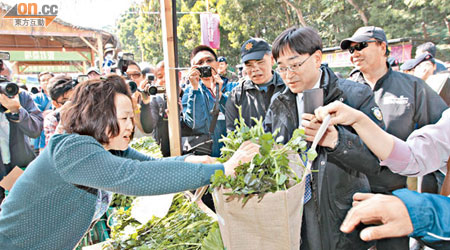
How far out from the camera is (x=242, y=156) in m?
1.10

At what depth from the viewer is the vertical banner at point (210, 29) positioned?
40.2 feet

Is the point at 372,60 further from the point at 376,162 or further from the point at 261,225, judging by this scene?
the point at 261,225

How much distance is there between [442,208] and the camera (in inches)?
32.2

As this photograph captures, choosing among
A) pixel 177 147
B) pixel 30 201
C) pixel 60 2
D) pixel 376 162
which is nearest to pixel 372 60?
pixel 376 162

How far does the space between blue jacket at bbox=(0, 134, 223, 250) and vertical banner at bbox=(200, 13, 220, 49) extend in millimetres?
11458

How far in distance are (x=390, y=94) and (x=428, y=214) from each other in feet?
5.77

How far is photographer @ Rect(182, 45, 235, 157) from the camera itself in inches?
114

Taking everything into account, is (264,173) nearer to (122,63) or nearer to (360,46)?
(360,46)

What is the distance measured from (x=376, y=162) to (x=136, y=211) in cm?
136

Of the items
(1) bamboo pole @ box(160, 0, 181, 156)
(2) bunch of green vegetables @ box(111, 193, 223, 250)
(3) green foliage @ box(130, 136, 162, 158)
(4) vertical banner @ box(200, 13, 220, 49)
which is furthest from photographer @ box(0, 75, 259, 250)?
(4) vertical banner @ box(200, 13, 220, 49)

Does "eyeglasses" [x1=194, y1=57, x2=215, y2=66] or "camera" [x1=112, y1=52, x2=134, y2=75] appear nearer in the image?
"eyeglasses" [x1=194, y1=57, x2=215, y2=66]

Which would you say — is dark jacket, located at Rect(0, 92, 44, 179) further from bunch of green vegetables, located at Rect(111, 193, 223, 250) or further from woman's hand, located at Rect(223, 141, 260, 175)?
woman's hand, located at Rect(223, 141, 260, 175)

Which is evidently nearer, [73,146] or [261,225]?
[261,225]

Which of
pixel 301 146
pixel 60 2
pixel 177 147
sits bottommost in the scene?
pixel 177 147
